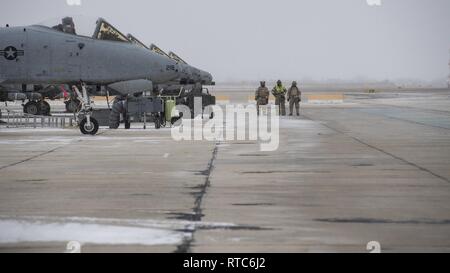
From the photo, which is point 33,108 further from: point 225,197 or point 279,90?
point 225,197

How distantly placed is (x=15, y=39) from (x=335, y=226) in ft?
50.4

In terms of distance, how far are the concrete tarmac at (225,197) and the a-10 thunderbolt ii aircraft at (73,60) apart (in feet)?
9.94

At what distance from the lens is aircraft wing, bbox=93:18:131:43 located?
21.7 metres

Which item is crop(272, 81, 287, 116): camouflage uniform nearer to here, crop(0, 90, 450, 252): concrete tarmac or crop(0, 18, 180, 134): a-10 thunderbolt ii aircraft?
crop(0, 18, 180, 134): a-10 thunderbolt ii aircraft

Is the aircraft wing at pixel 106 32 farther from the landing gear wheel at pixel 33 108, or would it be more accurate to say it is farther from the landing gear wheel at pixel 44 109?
the landing gear wheel at pixel 33 108

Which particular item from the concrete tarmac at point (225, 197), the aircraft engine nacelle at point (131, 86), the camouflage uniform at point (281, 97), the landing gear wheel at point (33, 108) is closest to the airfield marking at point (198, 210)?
the concrete tarmac at point (225, 197)

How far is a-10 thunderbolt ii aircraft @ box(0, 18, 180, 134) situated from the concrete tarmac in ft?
9.94

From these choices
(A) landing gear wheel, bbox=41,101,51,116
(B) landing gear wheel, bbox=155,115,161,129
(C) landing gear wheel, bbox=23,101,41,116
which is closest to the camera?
(B) landing gear wheel, bbox=155,115,161,129

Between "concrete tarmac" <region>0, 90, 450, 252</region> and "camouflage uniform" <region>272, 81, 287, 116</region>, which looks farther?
"camouflage uniform" <region>272, 81, 287, 116</region>

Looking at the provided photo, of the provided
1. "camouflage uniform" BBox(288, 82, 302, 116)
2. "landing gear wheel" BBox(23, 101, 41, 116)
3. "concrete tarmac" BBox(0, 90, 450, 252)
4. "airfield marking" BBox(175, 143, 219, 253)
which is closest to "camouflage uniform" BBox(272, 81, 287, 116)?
"camouflage uniform" BBox(288, 82, 302, 116)

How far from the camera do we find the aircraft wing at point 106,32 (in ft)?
71.1

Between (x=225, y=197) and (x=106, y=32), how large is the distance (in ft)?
41.1

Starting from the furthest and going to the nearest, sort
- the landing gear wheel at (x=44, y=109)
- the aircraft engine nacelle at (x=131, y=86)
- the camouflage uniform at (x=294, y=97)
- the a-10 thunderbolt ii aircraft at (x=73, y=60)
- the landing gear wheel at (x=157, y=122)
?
the camouflage uniform at (x=294, y=97)
the landing gear wheel at (x=44, y=109)
the landing gear wheel at (x=157, y=122)
the aircraft engine nacelle at (x=131, y=86)
the a-10 thunderbolt ii aircraft at (x=73, y=60)

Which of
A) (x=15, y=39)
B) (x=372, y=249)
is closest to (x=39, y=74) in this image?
(x=15, y=39)
